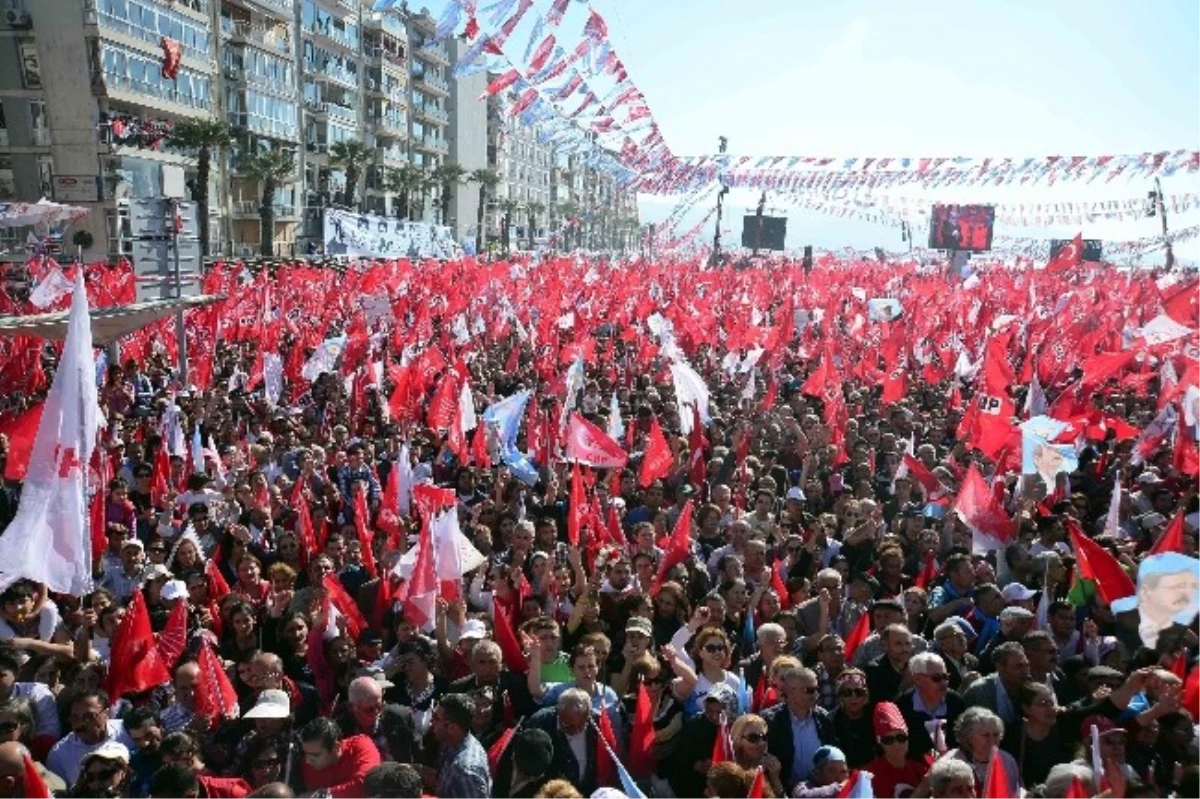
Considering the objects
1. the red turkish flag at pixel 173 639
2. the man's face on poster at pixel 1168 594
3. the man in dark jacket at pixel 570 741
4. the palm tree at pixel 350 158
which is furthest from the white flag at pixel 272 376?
the palm tree at pixel 350 158

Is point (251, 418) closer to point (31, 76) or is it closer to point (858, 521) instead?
point (858, 521)

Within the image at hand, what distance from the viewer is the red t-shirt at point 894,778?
4.90 metres

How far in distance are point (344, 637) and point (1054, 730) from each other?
375 cm

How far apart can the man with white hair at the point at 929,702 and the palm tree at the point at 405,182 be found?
66.6m

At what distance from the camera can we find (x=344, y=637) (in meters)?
6.20

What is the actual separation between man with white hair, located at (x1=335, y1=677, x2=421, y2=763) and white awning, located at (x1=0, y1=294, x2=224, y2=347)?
21.3ft

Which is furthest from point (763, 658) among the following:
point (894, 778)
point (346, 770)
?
point (346, 770)

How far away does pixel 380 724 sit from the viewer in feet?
16.9

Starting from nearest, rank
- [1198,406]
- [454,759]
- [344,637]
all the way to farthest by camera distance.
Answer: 1. [454,759]
2. [344,637]
3. [1198,406]

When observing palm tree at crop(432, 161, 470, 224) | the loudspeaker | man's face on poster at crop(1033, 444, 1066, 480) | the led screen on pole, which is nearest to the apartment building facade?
palm tree at crop(432, 161, 470, 224)

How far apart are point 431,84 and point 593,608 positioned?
8171cm

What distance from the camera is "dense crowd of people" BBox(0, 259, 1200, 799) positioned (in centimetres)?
487

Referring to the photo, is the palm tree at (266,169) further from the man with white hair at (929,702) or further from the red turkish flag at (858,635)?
the man with white hair at (929,702)

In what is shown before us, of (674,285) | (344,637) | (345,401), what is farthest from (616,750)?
(674,285)
